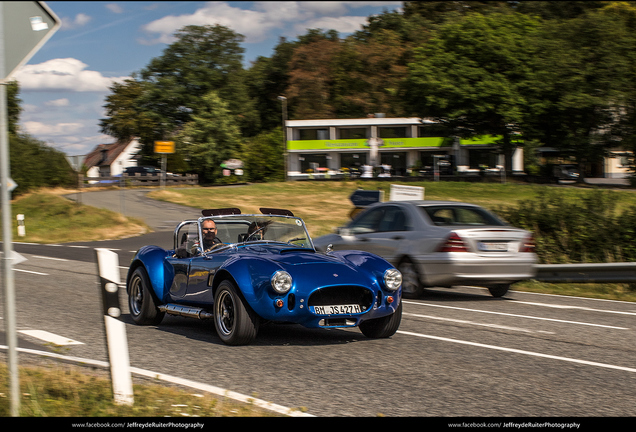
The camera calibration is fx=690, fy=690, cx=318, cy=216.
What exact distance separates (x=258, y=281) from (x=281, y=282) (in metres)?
0.23

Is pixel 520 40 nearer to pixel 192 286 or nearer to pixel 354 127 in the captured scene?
pixel 354 127

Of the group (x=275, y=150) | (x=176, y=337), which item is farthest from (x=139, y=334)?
(x=275, y=150)

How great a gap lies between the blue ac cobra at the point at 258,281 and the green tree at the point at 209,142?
223ft

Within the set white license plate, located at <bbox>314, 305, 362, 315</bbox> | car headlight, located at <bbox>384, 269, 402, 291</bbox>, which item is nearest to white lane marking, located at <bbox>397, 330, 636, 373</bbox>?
car headlight, located at <bbox>384, 269, 402, 291</bbox>

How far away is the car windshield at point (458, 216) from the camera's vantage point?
1151 centimetres

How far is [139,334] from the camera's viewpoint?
8055 mm

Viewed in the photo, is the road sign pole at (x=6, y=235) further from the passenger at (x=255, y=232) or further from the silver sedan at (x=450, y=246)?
the silver sedan at (x=450, y=246)

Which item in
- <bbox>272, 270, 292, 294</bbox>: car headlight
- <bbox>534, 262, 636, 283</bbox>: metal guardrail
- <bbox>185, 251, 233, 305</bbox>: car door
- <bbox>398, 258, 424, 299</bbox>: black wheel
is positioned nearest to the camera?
<bbox>272, 270, 292, 294</bbox>: car headlight

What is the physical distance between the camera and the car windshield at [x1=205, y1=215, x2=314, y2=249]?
8.26 meters

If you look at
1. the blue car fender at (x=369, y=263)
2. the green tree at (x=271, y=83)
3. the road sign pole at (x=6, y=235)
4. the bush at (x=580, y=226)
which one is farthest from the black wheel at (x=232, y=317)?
the green tree at (x=271, y=83)

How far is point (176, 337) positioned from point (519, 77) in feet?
166

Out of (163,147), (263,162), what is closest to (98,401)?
(163,147)

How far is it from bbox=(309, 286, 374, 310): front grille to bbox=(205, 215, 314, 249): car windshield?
4.41 ft

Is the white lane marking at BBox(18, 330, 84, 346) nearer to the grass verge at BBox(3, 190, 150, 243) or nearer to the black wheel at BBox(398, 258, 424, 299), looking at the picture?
the black wheel at BBox(398, 258, 424, 299)
